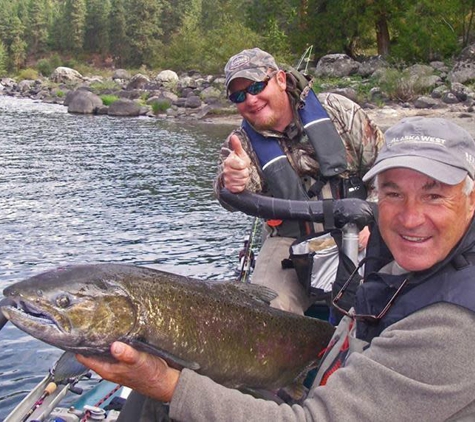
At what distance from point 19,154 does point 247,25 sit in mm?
36639

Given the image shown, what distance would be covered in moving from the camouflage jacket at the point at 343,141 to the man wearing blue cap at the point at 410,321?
7.41ft

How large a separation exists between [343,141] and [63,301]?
2828 mm

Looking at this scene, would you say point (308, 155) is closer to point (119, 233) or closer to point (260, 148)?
point (260, 148)

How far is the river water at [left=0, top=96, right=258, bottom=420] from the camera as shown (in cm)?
1048

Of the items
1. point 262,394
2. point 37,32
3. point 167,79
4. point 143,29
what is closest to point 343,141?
point 262,394

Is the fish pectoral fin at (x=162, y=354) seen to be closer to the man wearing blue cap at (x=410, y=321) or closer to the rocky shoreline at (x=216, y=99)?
the man wearing blue cap at (x=410, y=321)

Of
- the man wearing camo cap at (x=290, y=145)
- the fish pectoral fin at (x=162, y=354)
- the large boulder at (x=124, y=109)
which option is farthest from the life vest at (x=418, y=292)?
the large boulder at (x=124, y=109)

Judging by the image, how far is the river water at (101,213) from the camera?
10477 mm

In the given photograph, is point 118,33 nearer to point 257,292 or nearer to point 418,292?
point 257,292

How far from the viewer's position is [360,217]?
12.7 ft

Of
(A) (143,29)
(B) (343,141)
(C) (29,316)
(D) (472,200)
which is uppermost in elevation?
(A) (143,29)

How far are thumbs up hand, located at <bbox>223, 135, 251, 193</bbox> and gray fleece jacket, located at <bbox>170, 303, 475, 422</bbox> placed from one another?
192cm

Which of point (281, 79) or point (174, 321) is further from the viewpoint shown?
point (281, 79)

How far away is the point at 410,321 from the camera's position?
2162mm
